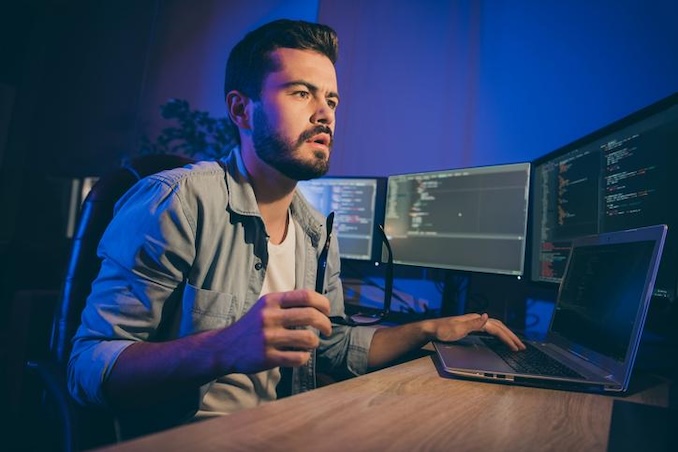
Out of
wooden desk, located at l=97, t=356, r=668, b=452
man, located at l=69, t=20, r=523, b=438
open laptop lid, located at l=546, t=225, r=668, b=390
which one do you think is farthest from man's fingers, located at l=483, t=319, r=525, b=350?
wooden desk, located at l=97, t=356, r=668, b=452

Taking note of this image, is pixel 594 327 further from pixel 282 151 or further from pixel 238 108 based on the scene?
pixel 238 108

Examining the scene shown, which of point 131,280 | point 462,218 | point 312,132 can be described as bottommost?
point 131,280

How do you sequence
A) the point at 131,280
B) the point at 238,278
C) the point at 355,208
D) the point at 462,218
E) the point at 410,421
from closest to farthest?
the point at 410,421
the point at 131,280
the point at 238,278
the point at 462,218
the point at 355,208

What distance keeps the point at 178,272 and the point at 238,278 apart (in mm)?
144

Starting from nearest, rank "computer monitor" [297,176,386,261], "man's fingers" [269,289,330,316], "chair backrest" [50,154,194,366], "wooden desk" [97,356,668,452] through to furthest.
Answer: "wooden desk" [97,356,668,452]
"man's fingers" [269,289,330,316]
"chair backrest" [50,154,194,366]
"computer monitor" [297,176,386,261]

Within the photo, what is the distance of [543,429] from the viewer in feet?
1.79

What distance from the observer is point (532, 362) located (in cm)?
86

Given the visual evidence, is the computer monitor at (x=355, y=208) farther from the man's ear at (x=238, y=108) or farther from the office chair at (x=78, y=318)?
the office chair at (x=78, y=318)

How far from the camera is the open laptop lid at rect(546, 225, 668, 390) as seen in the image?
73cm

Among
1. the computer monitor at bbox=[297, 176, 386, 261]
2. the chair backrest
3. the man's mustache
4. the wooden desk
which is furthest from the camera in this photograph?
the computer monitor at bbox=[297, 176, 386, 261]

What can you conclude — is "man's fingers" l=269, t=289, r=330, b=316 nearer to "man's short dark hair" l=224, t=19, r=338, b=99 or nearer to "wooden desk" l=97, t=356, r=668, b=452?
"wooden desk" l=97, t=356, r=668, b=452

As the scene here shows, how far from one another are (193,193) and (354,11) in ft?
5.43

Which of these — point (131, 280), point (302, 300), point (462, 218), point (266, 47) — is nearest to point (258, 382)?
point (131, 280)

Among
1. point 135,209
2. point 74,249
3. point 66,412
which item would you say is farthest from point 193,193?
point 66,412
